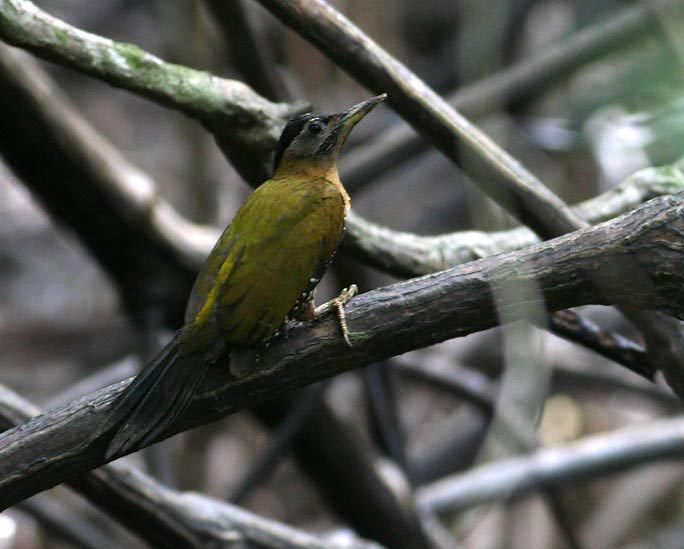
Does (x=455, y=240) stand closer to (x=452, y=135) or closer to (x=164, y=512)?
(x=452, y=135)

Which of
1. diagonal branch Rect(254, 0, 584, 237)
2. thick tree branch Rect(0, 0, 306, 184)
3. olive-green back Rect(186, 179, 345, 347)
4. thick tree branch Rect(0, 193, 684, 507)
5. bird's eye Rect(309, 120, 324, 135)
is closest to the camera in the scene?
thick tree branch Rect(0, 193, 684, 507)

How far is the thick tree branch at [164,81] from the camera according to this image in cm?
279

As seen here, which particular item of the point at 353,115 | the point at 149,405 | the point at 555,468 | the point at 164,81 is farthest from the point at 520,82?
the point at 149,405

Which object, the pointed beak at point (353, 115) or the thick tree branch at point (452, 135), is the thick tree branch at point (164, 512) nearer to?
the pointed beak at point (353, 115)

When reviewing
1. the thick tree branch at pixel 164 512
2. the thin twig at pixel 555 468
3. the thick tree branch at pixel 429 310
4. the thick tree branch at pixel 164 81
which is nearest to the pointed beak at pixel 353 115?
the thick tree branch at pixel 164 81

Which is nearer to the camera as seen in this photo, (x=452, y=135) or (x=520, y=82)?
(x=452, y=135)

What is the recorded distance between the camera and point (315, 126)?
3238 mm

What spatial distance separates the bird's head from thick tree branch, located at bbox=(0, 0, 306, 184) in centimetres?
5

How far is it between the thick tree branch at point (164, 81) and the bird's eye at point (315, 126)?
6 cm

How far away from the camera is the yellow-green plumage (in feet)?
8.14

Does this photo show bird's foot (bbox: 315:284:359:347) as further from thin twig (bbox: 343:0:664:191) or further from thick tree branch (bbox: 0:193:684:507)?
thin twig (bbox: 343:0:664:191)

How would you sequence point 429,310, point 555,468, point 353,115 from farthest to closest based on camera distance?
point 555,468
point 353,115
point 429,310

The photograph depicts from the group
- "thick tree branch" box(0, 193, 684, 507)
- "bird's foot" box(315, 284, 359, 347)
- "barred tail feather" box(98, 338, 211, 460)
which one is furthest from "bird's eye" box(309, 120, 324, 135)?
"barred tail feather" box(98, 338, 211, 460)

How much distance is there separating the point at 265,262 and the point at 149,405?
54cm
